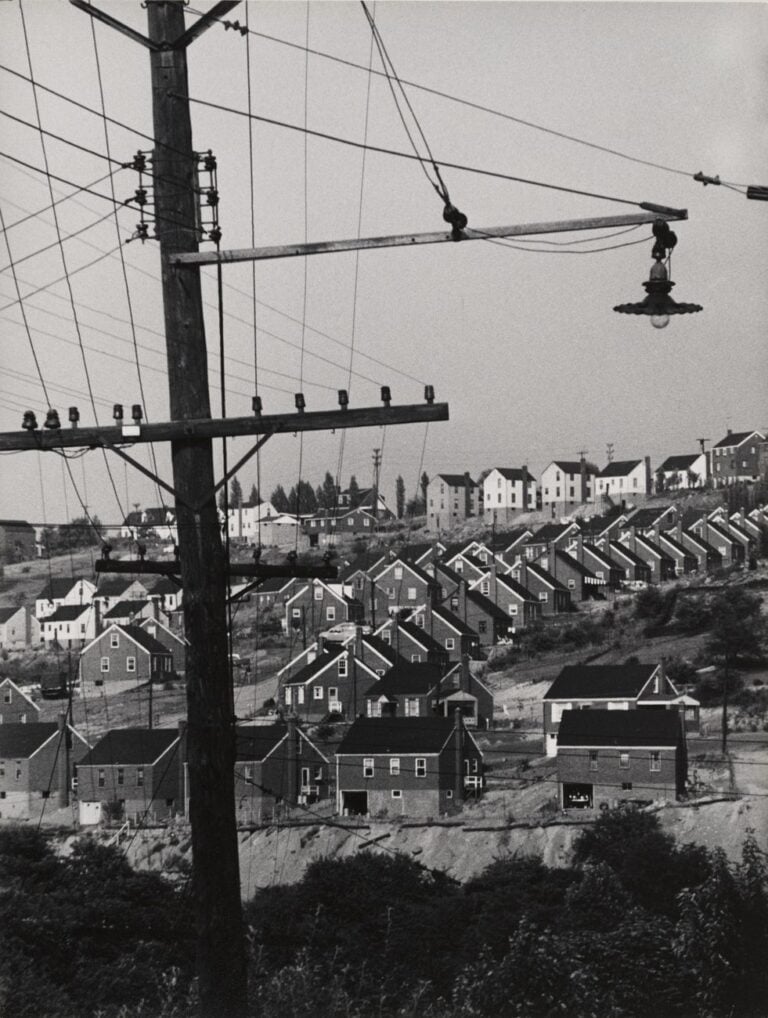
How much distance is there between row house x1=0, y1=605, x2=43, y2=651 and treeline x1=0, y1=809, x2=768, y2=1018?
83307 mm

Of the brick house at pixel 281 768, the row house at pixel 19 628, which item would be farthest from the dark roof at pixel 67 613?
the brick house at pixel 281 768

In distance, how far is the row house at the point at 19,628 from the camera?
128125mm

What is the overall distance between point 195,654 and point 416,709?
63.6 meters

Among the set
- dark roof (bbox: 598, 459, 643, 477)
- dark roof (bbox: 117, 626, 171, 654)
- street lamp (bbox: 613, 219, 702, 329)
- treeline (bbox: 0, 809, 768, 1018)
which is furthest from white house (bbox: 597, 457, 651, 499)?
street lamp (bbox: 613, 219, 702, 329)

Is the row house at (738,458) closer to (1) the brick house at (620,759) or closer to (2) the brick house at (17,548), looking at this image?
(2) the brick house at (17,548)

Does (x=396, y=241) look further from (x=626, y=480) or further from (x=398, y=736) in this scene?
(x=626, y=480)

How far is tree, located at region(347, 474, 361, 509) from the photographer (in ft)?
572

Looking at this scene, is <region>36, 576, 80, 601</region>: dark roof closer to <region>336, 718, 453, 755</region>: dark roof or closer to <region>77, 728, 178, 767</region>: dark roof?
<region>77, 728, 178, 767</region>: dark roof

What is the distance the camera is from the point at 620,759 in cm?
5819

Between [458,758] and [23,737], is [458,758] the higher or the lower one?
the lower one

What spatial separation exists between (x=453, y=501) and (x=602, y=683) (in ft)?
323

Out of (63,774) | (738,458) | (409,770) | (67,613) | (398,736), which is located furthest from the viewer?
(738,458)

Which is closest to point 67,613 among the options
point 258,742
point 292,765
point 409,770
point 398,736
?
point 258,742

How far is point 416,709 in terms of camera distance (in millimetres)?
73875
